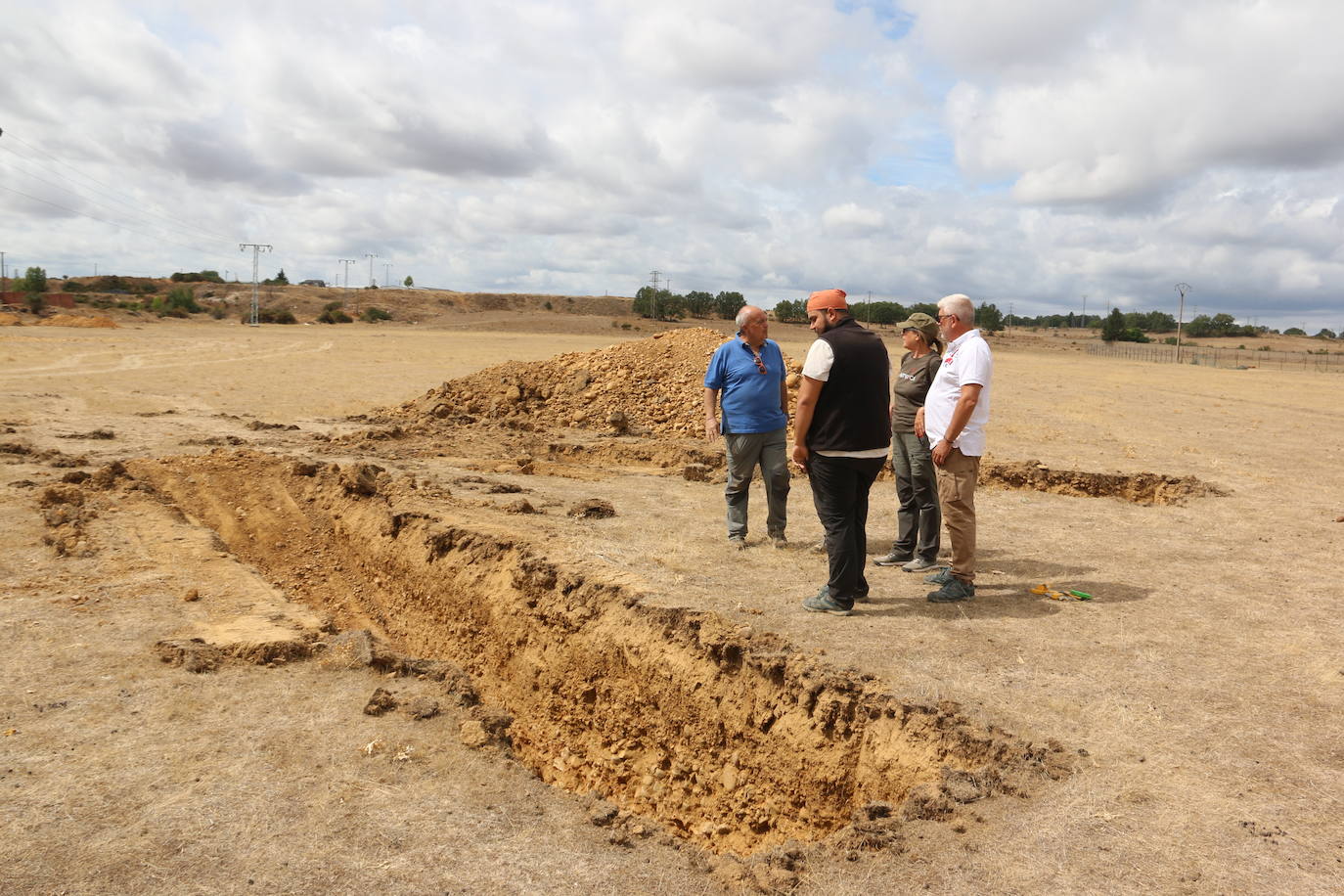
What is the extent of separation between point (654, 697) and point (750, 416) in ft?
8.91

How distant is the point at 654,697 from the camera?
5148 mm

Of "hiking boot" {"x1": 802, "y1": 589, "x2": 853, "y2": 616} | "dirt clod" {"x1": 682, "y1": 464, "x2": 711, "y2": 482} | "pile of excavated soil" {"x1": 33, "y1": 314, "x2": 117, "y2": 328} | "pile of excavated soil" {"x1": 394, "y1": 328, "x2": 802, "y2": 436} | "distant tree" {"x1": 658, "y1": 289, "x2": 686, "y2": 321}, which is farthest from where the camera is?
"distant tree" {"x1": 658, "y1": 289, "x2": 686, "y2": 321}

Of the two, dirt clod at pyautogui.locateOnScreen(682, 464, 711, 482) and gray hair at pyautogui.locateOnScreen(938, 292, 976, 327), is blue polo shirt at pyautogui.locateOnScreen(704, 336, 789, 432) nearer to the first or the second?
gray hair at pyautogui.locateOnScreen(938, 292, 976, 327)

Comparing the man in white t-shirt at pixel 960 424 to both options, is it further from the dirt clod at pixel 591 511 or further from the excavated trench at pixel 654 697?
the dirt clod at pixel 591 511

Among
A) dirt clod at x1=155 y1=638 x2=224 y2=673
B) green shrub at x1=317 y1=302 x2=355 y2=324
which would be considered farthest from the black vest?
green shrub at x1=317 y1=302 x2=355 y2=324

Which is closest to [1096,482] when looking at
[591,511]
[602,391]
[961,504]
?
[961,504]

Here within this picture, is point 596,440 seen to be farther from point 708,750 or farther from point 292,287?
point 292,287

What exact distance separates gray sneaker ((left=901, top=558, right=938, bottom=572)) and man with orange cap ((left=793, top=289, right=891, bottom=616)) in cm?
137

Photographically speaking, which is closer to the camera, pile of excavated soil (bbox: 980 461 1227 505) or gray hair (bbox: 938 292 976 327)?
gray hair (bbox: 938 292 976 327)

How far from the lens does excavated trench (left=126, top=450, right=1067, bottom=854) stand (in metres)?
4.08

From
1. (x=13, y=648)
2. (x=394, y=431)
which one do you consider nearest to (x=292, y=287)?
(x=394, y=431)

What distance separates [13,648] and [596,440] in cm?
900

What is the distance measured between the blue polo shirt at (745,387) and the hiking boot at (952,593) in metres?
1.98

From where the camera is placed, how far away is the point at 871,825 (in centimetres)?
350
